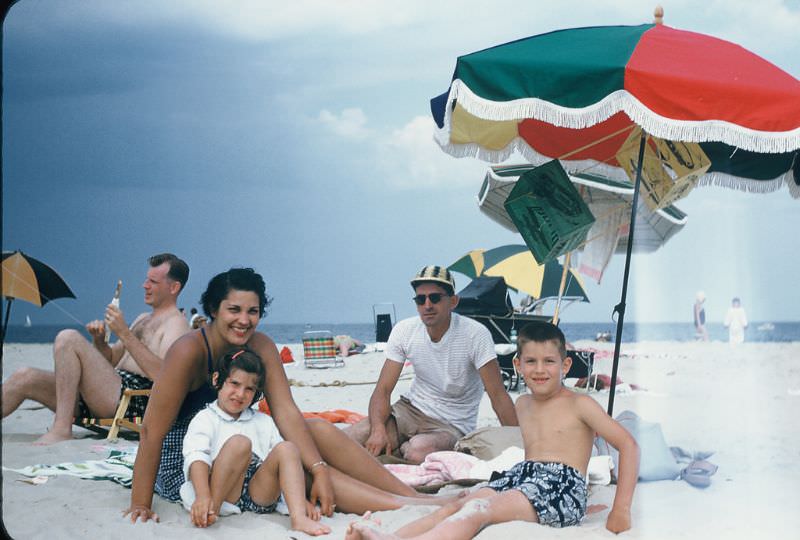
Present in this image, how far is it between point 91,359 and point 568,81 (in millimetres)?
3551

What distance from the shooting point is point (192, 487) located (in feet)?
11.0

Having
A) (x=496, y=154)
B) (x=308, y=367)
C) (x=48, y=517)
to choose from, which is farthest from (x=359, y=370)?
(x=48, y=517)

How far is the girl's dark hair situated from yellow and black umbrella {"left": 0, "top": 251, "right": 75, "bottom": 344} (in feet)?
10.6

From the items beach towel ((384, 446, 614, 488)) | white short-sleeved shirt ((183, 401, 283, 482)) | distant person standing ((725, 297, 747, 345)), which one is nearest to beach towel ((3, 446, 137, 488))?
white short-sleeved shirt ((183, 401, 283, 482))

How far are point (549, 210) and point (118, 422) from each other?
10.3 feet

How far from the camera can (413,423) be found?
5.02 meters

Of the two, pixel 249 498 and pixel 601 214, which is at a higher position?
pixel 601 214

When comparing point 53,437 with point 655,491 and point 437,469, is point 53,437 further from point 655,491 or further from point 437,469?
point 655,491

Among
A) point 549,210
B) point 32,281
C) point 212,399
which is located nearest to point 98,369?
point 32,281

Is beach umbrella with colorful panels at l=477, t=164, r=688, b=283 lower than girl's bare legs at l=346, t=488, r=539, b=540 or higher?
higher

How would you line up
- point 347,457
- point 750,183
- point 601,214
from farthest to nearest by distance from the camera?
point 601,214, point 750,183, point 347,457

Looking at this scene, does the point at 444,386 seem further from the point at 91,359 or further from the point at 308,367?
the point at 308,367

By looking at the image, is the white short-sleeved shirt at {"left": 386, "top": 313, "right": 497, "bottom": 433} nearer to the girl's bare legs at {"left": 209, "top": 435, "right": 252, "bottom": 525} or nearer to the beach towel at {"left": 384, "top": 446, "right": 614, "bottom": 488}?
the beach towel at {"left": 384, "top": 446, "right": 614, "bottom": 488}

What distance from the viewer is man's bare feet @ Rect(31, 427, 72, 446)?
200 inches
